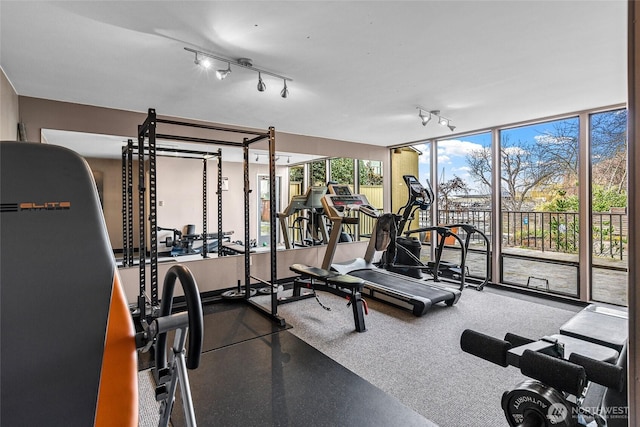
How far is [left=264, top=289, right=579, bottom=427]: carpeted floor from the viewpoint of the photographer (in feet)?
6.81

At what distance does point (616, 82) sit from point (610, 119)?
1.07 m

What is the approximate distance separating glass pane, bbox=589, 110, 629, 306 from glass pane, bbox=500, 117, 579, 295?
19 cm

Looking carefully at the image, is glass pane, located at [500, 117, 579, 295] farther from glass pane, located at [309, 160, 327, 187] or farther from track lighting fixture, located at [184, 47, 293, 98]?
track lighting fixture, located at [184, 47, 293, 98]

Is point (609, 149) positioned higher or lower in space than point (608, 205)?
higher

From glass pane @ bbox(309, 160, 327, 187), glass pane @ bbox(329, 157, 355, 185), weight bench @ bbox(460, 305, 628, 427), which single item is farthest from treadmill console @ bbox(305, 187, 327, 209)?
weight bench @ bbox(460, 305, 628, 427)

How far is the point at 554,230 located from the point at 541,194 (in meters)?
0.52

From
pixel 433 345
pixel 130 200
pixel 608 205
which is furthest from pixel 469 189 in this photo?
pixel 130 200

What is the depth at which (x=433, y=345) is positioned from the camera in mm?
2865

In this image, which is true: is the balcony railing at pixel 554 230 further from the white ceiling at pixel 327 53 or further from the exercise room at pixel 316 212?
the white ceiling at pixel 327 53

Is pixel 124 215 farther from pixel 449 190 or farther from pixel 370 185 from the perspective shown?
pixel 449 190

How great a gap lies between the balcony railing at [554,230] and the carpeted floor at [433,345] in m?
0.90

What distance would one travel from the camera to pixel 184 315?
1.08m

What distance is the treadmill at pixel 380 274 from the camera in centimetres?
373

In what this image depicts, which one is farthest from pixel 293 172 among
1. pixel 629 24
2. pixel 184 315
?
pixel 629 24
